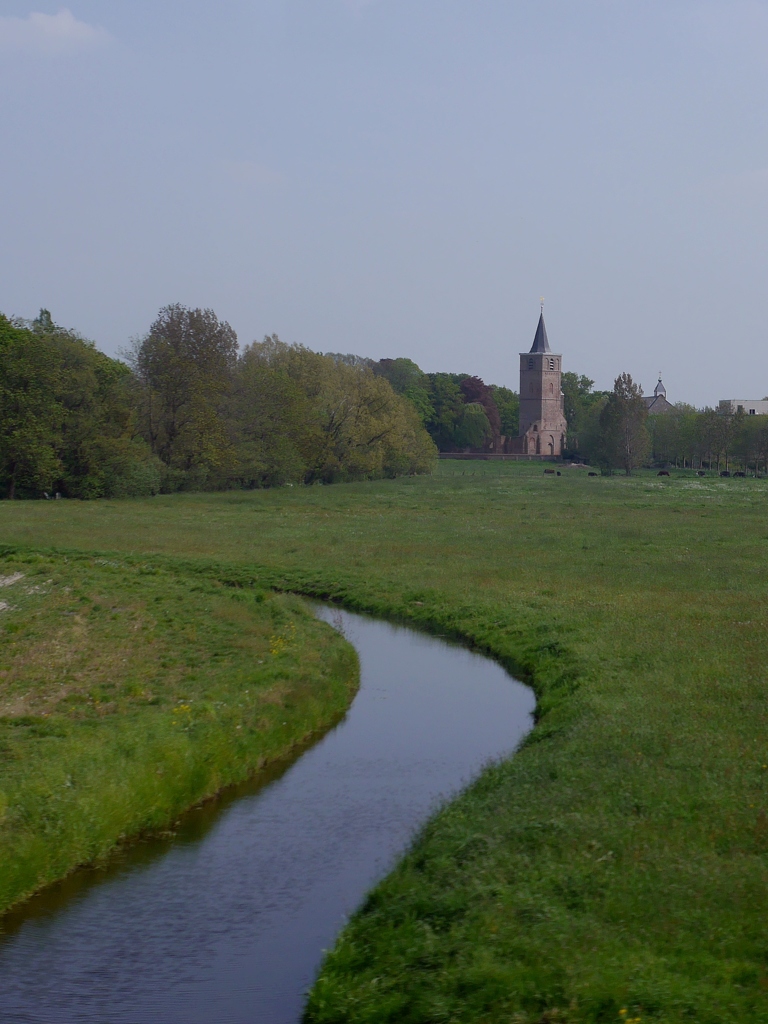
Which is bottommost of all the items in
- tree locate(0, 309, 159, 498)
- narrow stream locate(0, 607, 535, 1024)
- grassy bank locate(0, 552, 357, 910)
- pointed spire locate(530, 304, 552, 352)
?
narrow stream locate(0, 607, 535, 1024)

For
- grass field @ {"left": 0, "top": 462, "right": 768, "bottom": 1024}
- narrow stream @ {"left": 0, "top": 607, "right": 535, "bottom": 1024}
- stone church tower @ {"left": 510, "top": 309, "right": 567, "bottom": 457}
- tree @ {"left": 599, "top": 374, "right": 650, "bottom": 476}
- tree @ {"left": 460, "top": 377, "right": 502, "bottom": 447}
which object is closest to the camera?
grass field @ {"left": 0, "top": 462, "right": 768, "bottom": 1024}

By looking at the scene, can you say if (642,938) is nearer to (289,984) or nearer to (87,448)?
(289,984)

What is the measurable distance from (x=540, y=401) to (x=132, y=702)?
505 feet

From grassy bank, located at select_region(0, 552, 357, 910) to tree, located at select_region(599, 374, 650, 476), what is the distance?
10326 cm

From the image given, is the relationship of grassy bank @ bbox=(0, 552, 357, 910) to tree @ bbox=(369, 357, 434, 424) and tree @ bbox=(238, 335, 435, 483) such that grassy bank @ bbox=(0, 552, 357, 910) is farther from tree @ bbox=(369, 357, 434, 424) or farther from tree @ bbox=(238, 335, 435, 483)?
tree @ bbox=(369, 357, 434, 424)

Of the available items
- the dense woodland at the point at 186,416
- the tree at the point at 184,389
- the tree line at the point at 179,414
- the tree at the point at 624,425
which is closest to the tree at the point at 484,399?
the tree at the point at 624,425

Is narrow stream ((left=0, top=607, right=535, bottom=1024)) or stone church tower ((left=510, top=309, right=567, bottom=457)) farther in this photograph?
stone church tower ((left=510, top=309, right=567, bottom=457))

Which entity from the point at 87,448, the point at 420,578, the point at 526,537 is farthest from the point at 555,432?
the point at 420,578

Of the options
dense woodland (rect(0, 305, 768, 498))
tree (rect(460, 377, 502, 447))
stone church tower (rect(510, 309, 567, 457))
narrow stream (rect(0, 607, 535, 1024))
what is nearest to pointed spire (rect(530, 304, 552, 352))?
stone church tower (rect(510, 309, 567, 457))

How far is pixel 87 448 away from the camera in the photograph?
6500 centimetres

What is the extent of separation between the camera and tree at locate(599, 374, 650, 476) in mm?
124625

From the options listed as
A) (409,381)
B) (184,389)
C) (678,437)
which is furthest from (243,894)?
(409,381)

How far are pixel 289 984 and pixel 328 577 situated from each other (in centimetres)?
2443

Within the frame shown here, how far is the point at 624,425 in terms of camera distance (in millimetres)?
124875
